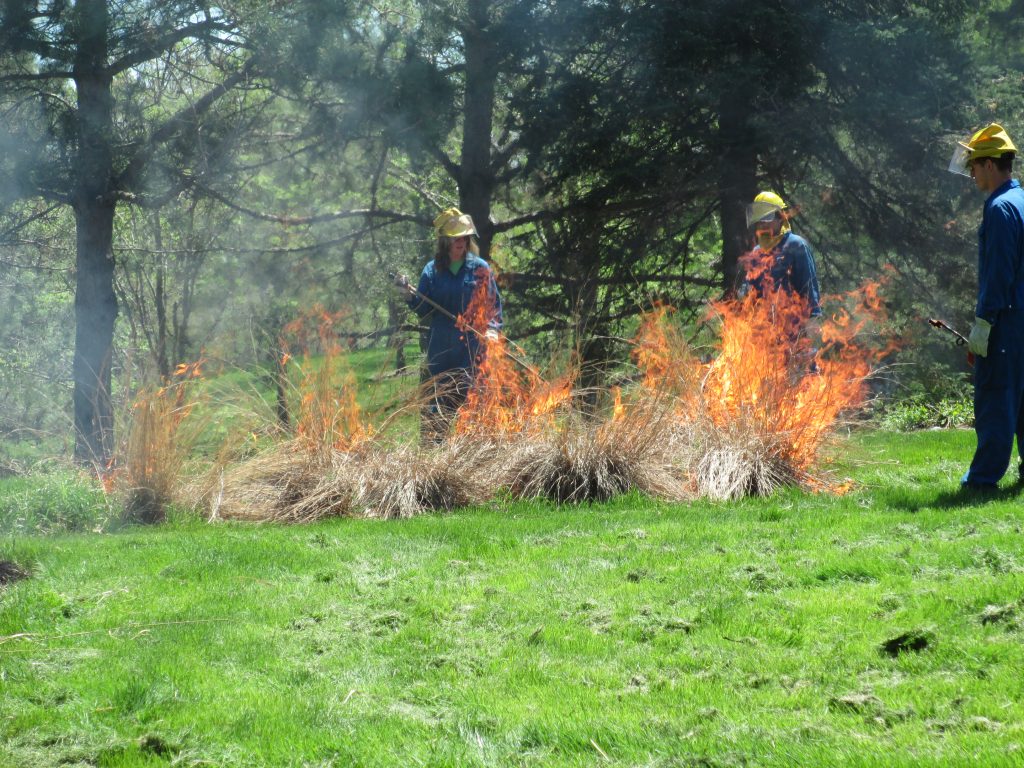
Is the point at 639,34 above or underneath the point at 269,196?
above

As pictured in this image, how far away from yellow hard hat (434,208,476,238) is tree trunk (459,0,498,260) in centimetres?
424

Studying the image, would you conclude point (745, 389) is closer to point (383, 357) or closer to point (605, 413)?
point (605, 413)

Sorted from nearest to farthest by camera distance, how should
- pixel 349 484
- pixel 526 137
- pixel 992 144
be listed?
pixel 992 144 → pixel 349 484 → pixel 526 137


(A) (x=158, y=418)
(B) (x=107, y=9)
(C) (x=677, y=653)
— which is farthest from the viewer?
(B) (x=107, y=9)

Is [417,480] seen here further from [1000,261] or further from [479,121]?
[479,121]

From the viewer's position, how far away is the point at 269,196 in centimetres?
1480

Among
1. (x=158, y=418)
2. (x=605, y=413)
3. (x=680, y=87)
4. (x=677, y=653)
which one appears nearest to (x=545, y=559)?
(x=677, y=653)

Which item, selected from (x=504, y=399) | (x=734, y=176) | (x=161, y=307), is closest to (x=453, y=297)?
(x=504, y=399)

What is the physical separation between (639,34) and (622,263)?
99.9 inches

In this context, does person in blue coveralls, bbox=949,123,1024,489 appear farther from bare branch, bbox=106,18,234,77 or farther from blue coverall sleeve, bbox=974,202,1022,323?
bare branch, bbox=106,18,234,77

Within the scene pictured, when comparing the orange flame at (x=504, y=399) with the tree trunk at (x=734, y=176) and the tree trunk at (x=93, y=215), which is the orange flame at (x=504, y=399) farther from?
the tree trunk at (x=734, y=176)

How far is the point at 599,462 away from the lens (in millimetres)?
7898

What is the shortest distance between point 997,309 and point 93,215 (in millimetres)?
9643

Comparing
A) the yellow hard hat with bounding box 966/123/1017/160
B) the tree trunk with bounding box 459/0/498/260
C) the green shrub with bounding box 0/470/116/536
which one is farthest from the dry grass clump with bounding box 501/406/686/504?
the tree trunk with bounding box 459/0/498/260
